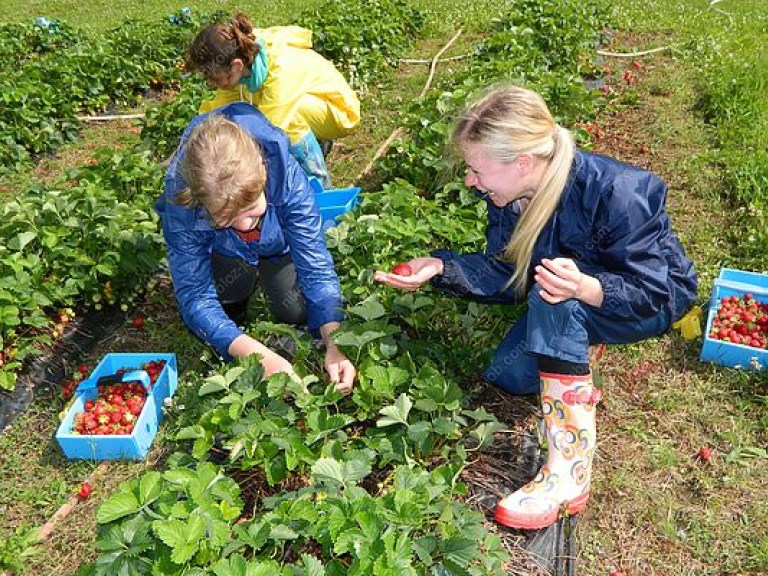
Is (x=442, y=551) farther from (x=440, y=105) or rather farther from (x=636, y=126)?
(x=636, y=126)

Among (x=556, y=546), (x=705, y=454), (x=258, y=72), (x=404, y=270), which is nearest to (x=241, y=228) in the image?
(x=404, y=270)

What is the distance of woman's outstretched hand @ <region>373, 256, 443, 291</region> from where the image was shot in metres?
2.88

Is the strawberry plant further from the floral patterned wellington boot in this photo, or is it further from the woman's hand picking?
the floral patterned wellington boot

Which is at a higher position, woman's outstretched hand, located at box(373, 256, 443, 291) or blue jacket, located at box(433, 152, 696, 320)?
blue jacket, located at box(433, 152, 696, 320)

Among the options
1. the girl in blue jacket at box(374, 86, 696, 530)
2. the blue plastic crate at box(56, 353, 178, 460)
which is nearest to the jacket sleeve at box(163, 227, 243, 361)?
the blue plastic crate at box(56, 353, 178, 460)

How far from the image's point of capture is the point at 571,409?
2611 millimetres

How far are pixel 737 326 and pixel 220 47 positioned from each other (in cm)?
308

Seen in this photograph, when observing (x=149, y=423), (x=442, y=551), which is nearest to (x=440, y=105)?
(x=149, y=423)

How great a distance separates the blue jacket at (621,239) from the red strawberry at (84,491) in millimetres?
2251

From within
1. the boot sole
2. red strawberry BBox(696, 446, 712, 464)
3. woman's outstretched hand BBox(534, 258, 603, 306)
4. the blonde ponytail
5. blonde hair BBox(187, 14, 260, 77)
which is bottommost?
red strawberry BBox(696, 446, 712, 464)

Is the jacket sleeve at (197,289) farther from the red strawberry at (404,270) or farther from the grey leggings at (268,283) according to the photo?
the red strawberry at (404,270)

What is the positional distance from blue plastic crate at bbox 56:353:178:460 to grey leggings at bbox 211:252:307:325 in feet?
1.69

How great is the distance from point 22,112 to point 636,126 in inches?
230

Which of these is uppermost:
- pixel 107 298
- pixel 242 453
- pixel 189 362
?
pixel 242 453
